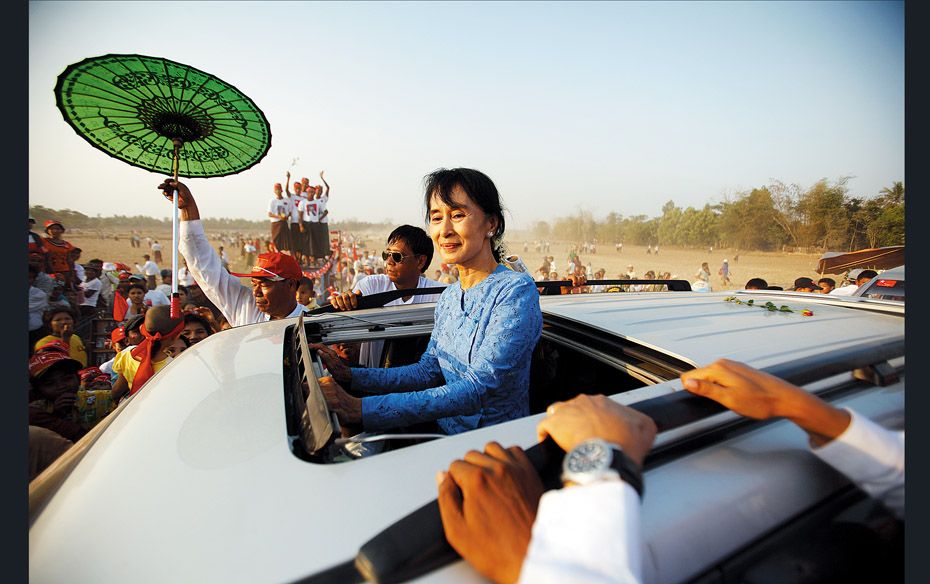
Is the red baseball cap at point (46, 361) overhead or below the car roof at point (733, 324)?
below

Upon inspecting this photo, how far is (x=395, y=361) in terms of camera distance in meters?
2.74

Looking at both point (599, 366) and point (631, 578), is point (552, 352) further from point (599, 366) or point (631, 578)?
point (631, 578)

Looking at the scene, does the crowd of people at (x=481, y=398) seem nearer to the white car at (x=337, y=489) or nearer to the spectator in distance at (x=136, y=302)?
the white car at (x=337, y=489)

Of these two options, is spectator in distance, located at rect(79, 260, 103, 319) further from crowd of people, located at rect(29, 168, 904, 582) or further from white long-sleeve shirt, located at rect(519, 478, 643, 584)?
white long-sleeve shirt, located at rect(519, 478, 643, 584)

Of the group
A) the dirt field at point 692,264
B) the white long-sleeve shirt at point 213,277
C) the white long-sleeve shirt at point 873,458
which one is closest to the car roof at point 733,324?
the white long-sleeve shirt at point 873,458

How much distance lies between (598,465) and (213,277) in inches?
132

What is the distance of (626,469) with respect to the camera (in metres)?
0.70

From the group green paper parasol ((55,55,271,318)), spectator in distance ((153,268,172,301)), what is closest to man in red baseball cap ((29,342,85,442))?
green paper parasol ((55,55,271,318))

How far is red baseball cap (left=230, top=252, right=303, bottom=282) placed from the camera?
3.00 m

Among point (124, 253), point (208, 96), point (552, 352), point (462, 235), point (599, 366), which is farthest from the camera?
point (124, 253)

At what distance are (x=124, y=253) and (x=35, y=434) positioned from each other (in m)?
31.6

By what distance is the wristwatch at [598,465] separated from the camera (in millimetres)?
685

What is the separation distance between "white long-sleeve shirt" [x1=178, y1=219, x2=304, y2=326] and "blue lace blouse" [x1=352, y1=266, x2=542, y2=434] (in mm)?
1636

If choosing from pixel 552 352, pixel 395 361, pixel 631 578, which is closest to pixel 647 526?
pixel 631 578
